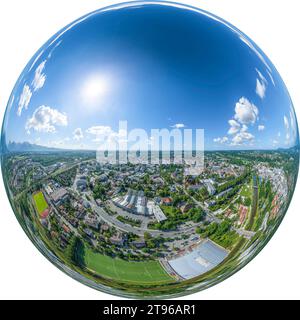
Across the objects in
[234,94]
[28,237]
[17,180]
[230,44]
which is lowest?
[28,237]

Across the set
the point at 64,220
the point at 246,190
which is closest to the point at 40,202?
the point at 64,220

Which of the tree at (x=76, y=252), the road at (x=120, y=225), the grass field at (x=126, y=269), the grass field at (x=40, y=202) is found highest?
the grass field at (x=40, y=202)

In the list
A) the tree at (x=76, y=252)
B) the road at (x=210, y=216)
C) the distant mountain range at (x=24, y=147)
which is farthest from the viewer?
the tree at (x=76, y=252)

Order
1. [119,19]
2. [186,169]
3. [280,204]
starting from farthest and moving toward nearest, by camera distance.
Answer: [280,204] < [119,19] < [186,169]

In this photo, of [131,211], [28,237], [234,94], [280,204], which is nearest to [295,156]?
[280,204]

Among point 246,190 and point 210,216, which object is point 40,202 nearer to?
point 210,216

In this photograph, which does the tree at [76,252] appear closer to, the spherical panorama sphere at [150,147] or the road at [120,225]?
the spherical panorama sphere at [150,147]

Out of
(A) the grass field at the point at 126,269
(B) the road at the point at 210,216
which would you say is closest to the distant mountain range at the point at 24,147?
(A) the grass field at the point at 126,269

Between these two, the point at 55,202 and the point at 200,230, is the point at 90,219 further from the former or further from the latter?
the point at 200,230
